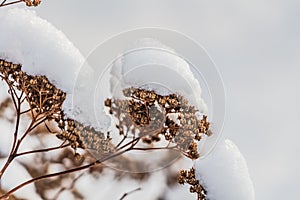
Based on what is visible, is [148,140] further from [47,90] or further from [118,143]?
[47,90]

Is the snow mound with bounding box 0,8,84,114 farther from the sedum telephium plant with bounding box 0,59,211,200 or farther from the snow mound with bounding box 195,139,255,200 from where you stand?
the snow mound with bounding box 195,139,255,200

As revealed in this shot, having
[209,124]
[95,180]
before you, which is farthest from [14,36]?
[95,180]

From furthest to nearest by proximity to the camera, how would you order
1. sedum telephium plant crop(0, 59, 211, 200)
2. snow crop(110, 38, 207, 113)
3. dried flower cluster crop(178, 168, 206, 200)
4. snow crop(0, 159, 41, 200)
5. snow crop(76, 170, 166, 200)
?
1. snow crop(76, 170, 166, 200)
2. snow crop(0, 159, 41, 200)
3. dried flower cluster crop(178, 168, 206, 200)
4. sedum telephium plant crop(0, 59, 211, 200)
5. snow crop(110, 38, 207, 113)

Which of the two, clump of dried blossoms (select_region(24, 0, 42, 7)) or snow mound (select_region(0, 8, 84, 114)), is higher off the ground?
clump of dried blossoms (select_region(24, 0, 42, 7))

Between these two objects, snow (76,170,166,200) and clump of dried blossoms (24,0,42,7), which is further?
snow (76,170,166,200)

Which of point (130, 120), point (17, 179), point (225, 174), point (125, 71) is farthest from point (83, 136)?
point (17, 179)

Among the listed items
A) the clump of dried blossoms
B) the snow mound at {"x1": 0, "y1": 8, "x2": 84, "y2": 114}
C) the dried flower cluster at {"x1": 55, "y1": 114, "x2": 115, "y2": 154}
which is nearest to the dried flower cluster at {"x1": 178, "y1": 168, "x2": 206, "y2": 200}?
the dried flower cluster at {"x1": 55, "y1": 114, "x2": 115, "y2": 154}

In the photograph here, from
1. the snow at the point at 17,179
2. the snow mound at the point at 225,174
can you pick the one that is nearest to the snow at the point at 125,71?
the snow mound at the point at 225,174

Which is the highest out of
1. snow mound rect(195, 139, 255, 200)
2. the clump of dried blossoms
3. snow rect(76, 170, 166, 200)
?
the clump of dried blossoms

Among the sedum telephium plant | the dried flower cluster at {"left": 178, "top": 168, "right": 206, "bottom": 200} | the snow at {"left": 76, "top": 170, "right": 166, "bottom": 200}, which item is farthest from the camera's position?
the snow at {"left": 76, "top": 170, "right": 166, "bottom": 200}
